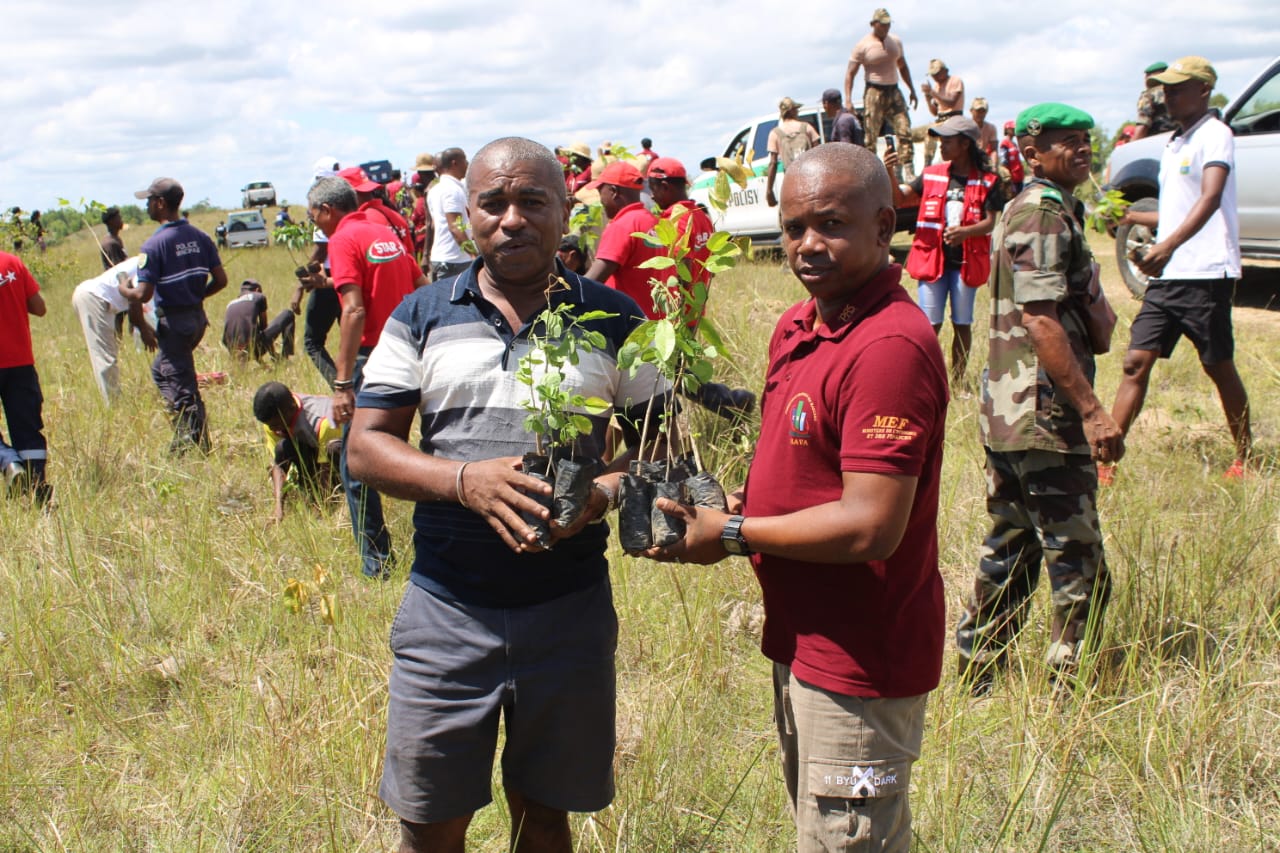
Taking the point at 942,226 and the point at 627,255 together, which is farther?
the point at 942,226

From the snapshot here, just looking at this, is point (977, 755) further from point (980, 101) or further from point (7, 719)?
point (980, 101)

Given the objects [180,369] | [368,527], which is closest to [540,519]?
[368,527]

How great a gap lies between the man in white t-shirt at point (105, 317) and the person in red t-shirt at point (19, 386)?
1.39m

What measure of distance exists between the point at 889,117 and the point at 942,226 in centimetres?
563

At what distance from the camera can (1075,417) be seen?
3.05m

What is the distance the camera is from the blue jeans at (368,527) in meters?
4.55

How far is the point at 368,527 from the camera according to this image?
15.4 feet

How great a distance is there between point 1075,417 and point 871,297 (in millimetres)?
1489

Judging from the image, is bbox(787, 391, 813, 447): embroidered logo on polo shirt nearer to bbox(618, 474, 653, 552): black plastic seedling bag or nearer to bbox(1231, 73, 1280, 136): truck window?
bbox(618, 474, 653, 552): black plastic seedling bag

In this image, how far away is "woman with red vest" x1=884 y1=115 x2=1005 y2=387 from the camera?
6.19 metres

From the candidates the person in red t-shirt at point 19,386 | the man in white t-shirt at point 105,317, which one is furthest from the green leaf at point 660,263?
the man in white t-shirt at point 105,317

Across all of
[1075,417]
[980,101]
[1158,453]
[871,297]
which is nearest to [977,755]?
[1075,417]

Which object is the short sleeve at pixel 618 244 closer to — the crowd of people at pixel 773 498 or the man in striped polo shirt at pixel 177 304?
the crowd of people at pixel 773 498

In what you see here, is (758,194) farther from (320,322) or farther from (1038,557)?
(1038,557)
